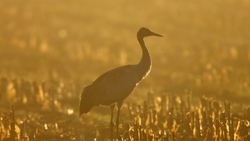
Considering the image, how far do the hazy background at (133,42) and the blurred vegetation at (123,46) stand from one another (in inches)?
1.0

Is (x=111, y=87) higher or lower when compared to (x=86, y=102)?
higher

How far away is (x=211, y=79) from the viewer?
81.6 feet

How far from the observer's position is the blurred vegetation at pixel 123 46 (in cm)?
2427

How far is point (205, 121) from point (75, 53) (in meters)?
16.3

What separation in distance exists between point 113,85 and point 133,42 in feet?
61.1

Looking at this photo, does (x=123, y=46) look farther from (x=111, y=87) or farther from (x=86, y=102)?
(x=86, y=102)

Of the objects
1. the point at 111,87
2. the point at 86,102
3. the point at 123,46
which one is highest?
the point at 123,46

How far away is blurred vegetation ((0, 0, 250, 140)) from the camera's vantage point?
24266 mm

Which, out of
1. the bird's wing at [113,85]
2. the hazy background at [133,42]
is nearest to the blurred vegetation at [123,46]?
the hazy background at [133,42]

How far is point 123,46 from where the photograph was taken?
33938mm

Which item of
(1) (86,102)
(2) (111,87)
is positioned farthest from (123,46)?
(1) (86,102)

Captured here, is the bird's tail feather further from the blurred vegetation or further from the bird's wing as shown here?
the blurred vegetation

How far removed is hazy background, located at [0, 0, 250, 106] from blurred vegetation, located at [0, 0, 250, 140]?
0.09 ft

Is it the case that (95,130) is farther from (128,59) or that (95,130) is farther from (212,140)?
(128,59)
